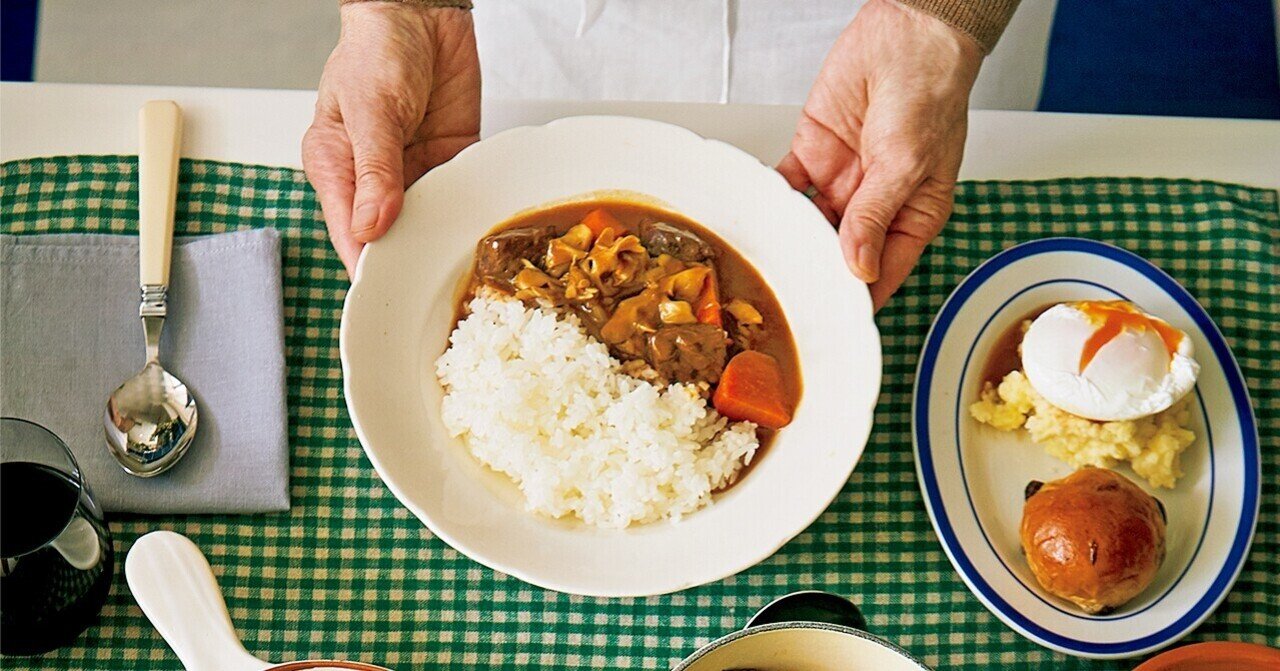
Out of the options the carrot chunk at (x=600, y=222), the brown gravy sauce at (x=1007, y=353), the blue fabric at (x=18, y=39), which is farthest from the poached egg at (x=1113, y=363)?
the blue fabric at (x=18, y=39)

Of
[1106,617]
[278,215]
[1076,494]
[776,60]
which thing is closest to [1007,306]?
[1076,494]

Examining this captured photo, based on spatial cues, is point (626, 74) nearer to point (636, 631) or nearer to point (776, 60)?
point (776, 60)

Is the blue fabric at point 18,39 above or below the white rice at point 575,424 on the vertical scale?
above

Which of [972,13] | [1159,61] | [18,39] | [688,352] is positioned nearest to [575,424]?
[688,352]

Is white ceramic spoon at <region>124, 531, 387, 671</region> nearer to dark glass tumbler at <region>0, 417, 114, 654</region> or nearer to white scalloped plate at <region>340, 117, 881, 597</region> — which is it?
dark glass tumbler at <region>0, 417, 114, 654</region>

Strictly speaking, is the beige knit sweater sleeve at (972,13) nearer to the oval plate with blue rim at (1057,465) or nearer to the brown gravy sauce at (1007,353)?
the oval plate with blue rim at (1057,465)
